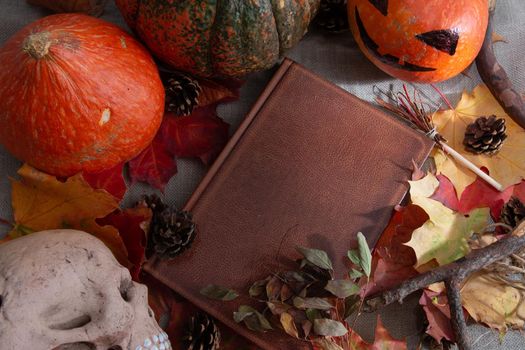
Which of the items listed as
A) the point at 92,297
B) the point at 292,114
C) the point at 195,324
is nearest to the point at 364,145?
the point at 292,114

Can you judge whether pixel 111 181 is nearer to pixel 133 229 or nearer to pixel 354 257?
pixel 133 229

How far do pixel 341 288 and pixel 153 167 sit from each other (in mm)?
338

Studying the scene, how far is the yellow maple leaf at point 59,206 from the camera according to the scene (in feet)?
2.57

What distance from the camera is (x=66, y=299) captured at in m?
0.62

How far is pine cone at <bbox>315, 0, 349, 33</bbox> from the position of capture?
958 millimetres

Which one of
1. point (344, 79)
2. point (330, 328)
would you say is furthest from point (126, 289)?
point (344, 79)

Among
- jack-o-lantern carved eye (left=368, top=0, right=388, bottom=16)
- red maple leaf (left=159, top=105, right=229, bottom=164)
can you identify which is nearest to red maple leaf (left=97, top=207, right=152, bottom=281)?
red maple leaf (left=159, top=105, right=229, bottom=164)

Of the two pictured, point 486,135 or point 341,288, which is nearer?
point 341,288

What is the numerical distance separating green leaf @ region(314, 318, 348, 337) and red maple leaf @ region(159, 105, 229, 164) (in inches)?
12.0

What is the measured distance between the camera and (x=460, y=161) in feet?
3.06

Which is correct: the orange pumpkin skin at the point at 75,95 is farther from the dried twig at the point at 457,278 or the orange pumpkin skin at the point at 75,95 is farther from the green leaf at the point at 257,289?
the dried twig at the point at 457,278

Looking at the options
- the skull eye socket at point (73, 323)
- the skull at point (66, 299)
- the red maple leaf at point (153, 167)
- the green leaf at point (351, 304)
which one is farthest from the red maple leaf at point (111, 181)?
the green leaf at point (351, 304)

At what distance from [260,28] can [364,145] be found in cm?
25

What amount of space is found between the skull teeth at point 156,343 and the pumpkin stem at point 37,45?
1.16 feet
